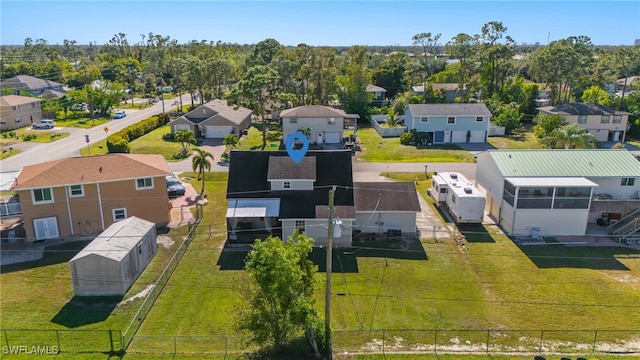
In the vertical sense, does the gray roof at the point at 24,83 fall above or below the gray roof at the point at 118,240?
above

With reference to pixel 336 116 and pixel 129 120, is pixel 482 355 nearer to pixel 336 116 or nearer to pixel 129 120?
pixel 336 116

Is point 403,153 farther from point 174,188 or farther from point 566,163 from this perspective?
point 174,188

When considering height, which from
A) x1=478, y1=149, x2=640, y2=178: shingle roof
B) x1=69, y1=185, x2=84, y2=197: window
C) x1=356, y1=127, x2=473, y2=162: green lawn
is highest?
x1=478, y1=149, x2=640, y2=178: shingle roof

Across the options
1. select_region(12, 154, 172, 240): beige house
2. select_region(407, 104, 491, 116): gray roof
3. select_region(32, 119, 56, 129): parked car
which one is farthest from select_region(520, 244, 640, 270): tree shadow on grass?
select_region(32, 119, 56, 129): parked car

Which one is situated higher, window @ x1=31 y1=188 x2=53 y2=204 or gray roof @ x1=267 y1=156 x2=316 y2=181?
gray roof @ x1=267 y1=156 x2=316 y2=181

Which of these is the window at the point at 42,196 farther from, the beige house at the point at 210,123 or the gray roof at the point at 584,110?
the gray roof at the point at 584,110

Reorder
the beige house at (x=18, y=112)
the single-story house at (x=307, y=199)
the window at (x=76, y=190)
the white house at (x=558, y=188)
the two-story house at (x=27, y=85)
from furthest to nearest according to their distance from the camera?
1. the two-story house at (x=27, y=85)
2. the beige house at (x=18, y=112)
3. the white house at (x=558, y=188)
4. the window at (x=76, y=190)
5. the single-story house at (x=307, y=199)

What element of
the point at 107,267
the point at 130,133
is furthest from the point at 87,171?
the point at 130,133

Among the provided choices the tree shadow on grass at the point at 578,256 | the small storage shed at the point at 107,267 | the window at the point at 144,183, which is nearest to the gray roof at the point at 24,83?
the window at the point at 144,183

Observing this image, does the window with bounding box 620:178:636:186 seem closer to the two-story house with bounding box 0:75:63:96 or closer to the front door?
the front door
